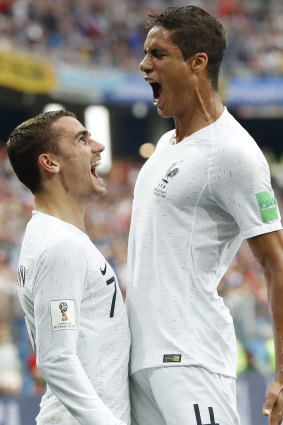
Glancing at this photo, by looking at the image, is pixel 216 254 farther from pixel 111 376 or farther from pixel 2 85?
pixel 2 85

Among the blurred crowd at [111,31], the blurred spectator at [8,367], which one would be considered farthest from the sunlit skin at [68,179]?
the blurred crowd at [111,31]

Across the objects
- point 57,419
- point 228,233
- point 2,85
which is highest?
point 2,85

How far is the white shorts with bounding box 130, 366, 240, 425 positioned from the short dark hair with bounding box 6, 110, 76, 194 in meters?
0.78

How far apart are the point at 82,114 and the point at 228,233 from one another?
24.8m

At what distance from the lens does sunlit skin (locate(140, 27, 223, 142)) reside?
3.06 metres

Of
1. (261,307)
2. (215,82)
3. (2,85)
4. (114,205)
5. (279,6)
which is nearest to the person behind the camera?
(215,82)

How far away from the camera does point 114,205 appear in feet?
58.0

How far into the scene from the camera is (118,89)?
25.2 meters

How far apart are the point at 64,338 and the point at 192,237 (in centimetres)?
57

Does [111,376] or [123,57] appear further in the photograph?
[123,57]

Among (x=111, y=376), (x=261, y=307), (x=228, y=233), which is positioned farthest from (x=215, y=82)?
(x=261, y=307)

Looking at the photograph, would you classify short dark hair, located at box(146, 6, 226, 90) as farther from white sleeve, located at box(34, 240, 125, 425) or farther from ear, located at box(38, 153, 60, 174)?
white sleeve, located at box(34, 240, 125, 425)

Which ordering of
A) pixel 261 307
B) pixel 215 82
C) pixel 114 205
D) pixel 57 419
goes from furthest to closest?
pixel 114 205 → pixel 261 307 → pixel 215 82 → pixel 57 419

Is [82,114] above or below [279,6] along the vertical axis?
below
